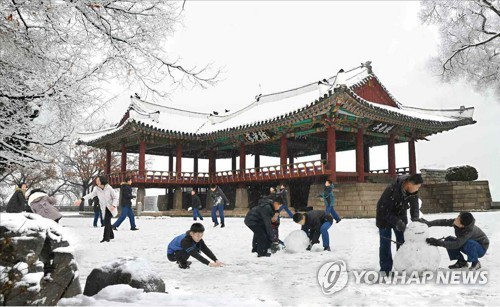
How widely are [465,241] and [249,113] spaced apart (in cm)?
2067

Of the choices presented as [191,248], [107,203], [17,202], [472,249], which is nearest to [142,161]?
[17,202]

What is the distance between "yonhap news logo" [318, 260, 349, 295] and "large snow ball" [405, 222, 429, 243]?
2.96ft

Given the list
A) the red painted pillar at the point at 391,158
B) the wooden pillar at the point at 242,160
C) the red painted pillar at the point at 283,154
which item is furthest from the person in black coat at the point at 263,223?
the wooden pillar at the point at 242,160

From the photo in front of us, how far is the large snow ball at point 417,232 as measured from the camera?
4.68 metres

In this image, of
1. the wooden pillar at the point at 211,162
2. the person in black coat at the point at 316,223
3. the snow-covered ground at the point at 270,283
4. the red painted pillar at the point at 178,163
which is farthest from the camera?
the wooden pillar at the point at 211,162

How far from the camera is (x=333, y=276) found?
5055 millimetres

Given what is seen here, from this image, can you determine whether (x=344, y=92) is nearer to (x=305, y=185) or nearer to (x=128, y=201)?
(x=305, y=185)

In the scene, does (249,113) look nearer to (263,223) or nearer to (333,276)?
(263,223)

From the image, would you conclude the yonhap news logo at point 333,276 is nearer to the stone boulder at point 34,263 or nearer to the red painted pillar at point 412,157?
the stone boulder at point 34,263

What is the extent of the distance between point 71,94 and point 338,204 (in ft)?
42.2

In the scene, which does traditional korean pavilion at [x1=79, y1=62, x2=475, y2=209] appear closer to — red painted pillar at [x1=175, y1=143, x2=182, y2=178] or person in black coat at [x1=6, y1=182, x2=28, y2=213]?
red painted pillar at [x1=175, y1=143, x2=182, y2=178]

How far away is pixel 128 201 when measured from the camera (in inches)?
413

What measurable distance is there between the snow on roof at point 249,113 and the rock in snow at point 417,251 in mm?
14809

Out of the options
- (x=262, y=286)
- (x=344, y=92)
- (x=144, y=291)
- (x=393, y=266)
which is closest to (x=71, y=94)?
(x=144, y=291)
